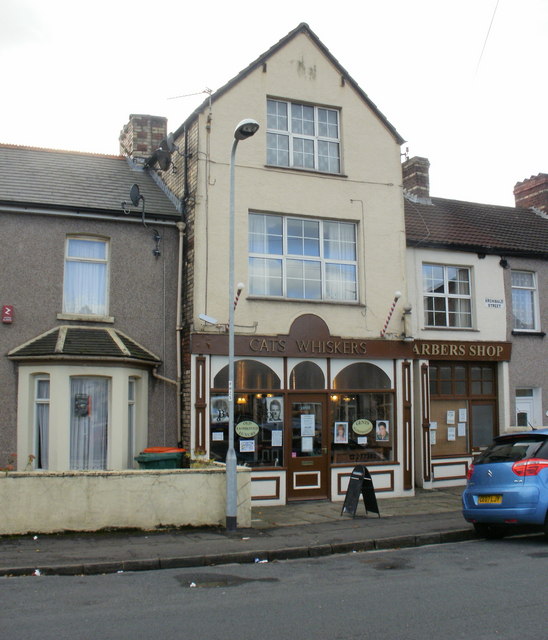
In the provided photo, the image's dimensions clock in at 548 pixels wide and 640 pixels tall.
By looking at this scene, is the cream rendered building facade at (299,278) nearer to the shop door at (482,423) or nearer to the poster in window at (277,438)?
the poster in window at (277,438)

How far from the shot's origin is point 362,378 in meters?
16.5

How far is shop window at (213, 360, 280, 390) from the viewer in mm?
15094

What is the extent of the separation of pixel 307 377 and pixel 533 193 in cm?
1198

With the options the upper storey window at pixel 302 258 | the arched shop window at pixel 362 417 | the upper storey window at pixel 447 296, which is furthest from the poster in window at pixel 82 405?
the upper storey window at pixel 447 296

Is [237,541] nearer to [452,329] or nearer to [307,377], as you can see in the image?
[307,377]

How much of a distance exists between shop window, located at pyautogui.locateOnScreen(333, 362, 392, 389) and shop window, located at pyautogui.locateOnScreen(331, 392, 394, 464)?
0.65ft

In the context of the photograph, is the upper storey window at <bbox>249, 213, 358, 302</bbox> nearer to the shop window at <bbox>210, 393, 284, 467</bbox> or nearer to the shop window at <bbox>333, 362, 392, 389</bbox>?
the shop window at <bbox>333, 362, 392, 389</bbox>

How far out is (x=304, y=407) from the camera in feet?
52.1

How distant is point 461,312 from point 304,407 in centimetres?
529

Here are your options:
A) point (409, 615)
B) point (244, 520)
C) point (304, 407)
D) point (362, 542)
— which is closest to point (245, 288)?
point (304, 407)

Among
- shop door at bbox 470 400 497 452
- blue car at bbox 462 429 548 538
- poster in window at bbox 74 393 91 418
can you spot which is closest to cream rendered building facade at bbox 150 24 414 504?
poster in window at bbox 74 393 91 418

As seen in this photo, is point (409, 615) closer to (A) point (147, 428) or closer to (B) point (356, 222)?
(A) point (147, 428)

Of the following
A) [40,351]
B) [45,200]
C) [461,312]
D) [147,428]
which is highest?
[45,200]

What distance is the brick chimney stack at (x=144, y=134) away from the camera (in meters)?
18.8
